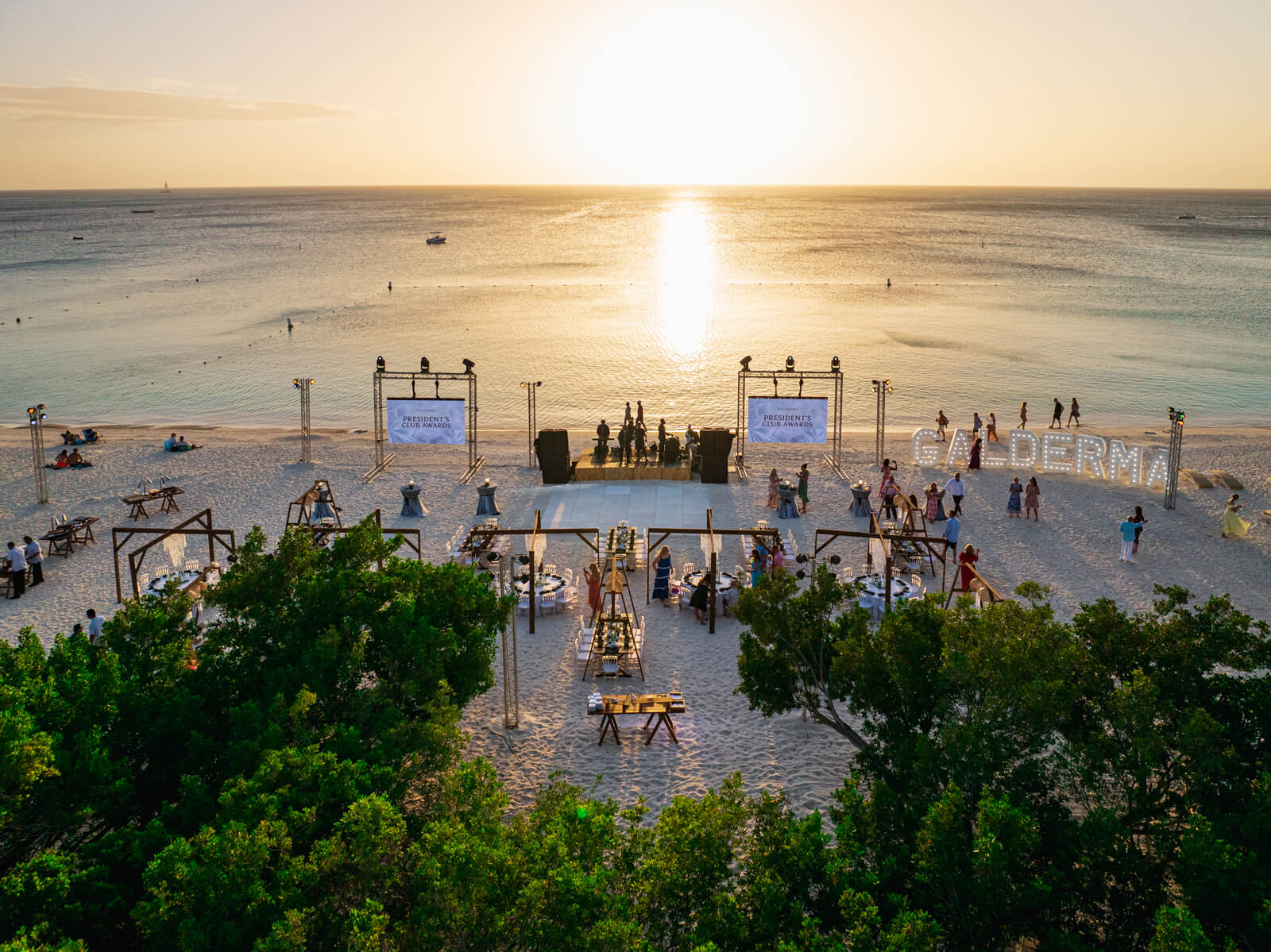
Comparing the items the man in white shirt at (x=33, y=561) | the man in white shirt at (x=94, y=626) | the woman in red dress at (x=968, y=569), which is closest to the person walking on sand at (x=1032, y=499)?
the woman in red dress at (x=968, y=569)

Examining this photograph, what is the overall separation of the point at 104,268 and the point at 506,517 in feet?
326

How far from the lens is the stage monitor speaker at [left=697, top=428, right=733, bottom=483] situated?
87.6ft

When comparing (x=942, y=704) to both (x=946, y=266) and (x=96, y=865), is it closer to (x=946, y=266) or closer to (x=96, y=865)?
(x=96, y=865)

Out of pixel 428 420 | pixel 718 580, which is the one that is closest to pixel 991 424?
pixel 718 580

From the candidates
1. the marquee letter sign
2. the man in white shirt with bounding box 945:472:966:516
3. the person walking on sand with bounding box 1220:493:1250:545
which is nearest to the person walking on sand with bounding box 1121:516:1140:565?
the person walking on sand with bounding box 1220:493:1250:545

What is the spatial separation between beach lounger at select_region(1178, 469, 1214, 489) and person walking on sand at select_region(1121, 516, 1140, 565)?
7501mm

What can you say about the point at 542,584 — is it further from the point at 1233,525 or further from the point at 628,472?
the point at 1233,525

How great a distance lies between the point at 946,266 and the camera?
336 feet

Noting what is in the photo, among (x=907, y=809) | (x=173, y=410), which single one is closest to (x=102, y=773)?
(x=907, y=809)

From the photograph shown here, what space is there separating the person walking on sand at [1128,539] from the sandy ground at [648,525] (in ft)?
1.02

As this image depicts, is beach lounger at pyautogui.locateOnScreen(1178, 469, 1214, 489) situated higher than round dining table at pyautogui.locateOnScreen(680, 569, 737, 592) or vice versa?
beach lounger at pyautogui.locateOnScreen(1178, 469, 1214, 489)

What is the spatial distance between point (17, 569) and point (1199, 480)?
3027 cm

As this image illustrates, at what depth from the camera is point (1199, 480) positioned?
87.5 ft

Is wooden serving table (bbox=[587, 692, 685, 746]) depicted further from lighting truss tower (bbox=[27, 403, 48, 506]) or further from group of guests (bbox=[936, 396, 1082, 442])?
lighting truss tower (bbox=[27, 403, 48, 506])
